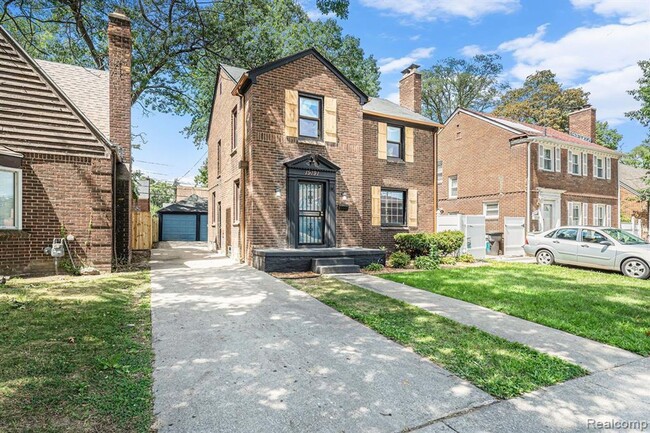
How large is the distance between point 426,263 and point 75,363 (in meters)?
10.0

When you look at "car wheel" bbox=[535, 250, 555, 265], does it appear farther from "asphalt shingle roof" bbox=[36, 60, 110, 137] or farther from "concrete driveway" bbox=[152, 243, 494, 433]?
"asphalt shingle roof" bbox=[36, 60, 110, 137]

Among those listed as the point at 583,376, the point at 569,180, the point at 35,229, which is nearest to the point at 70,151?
the point at 35,229

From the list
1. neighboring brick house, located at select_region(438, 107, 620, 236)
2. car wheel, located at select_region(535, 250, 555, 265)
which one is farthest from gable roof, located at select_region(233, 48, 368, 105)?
neighboring brick house, located at select_region(438, 107, 620, 236)

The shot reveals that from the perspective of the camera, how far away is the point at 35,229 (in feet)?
27.8

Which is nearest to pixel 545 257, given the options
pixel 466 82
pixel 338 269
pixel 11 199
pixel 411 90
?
pixel 338 269

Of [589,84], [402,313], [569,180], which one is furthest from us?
[589,84]

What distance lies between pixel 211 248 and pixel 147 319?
42.1 ft

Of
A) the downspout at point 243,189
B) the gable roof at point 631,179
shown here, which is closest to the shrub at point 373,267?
the downspout at point 243,189

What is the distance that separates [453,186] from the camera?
880 inches

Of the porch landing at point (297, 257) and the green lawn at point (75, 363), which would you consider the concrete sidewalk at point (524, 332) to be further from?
the green lawn at point (75, 363)

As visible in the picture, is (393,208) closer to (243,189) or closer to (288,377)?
(243,189)

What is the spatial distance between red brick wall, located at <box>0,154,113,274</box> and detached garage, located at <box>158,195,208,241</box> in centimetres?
1816

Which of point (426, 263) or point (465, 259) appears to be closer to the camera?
point (426, 263)

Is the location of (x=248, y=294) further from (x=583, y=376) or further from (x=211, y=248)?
(x=211, y=248)
